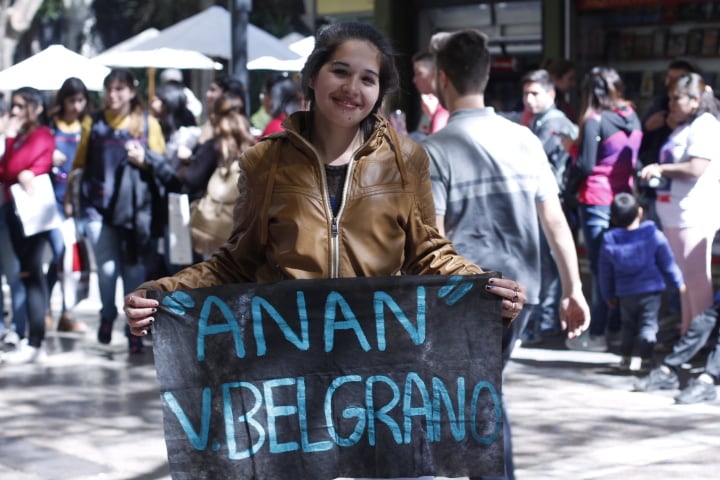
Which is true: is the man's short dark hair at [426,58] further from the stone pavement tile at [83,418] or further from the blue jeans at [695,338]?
the stone pavement tile at [83,418]

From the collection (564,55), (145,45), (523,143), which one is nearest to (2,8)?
(145,45)

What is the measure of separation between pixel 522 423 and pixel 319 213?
3.96 m

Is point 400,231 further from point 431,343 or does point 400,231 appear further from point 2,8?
point 2,8

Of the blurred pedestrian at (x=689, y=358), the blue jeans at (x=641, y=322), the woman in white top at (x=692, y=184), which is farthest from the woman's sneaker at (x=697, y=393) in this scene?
the woman in white top at (x=692, y=184)

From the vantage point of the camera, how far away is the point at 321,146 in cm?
405

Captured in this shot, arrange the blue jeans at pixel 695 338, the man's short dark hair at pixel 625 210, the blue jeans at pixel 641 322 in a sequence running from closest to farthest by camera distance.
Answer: the blue jeans at pixel 695 338, the blue jeans at pixel 641 322, the man's short dark hair at pixel 625 210

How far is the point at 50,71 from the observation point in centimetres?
1064

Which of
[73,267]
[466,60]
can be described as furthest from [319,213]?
[73,267]

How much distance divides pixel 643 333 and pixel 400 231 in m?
5.20

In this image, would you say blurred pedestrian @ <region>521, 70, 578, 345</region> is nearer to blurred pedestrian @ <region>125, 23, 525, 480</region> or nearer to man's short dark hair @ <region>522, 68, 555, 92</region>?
man's short dark hair @ <region>522, 68, 555, 92</region>

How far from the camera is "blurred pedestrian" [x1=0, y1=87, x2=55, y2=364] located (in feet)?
32.3

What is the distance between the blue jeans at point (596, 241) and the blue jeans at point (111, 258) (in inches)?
136

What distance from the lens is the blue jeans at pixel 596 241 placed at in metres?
10.1

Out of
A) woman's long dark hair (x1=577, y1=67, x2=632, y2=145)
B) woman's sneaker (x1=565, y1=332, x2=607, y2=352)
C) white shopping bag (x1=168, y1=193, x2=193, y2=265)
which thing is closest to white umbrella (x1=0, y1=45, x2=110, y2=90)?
white shopping bag (x1=168, y1=193, x2=193, y2=265)
